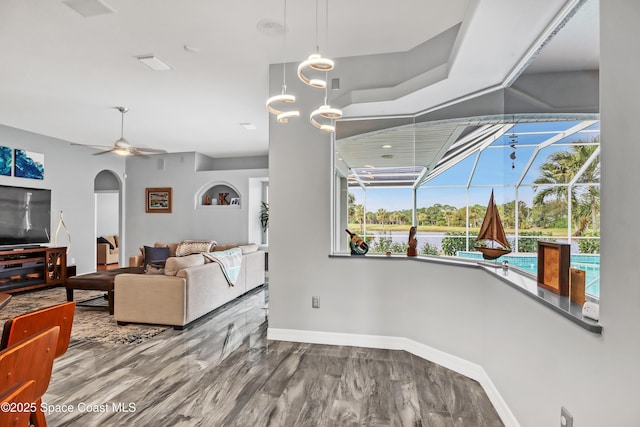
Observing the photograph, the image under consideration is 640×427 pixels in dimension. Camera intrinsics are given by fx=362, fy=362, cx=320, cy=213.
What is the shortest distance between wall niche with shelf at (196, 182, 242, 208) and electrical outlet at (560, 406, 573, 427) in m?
7.53

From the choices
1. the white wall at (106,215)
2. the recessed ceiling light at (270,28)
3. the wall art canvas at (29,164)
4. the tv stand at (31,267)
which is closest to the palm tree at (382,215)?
the recessed ceiling light at (270,28)

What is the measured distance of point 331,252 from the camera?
3625mm

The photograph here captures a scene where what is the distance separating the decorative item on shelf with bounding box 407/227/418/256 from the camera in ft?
11.5

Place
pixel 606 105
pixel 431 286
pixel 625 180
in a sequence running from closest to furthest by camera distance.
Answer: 1. pixel 625 180
2. pixel 606 105
3. pixel 431 286

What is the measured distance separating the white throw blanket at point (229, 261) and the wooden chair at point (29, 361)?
361cm

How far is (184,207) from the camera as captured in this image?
858cm

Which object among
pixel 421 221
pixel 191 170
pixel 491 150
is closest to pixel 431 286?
pixel 421 221

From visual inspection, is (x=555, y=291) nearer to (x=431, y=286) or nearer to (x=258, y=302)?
(x=431, y=286)

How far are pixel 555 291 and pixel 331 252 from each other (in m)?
2.09

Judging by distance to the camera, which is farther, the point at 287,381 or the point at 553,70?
the point at 287,381

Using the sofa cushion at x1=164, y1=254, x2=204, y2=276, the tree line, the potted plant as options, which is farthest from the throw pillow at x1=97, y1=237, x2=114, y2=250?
the tree line

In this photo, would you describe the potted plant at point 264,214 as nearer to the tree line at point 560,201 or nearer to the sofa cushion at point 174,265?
the sofa cushion at point 174,265

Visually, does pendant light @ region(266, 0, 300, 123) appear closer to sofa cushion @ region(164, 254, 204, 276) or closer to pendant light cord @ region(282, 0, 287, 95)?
pendant light cord @ region(282, 0, 287, 95)

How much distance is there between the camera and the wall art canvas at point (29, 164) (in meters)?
6.38
